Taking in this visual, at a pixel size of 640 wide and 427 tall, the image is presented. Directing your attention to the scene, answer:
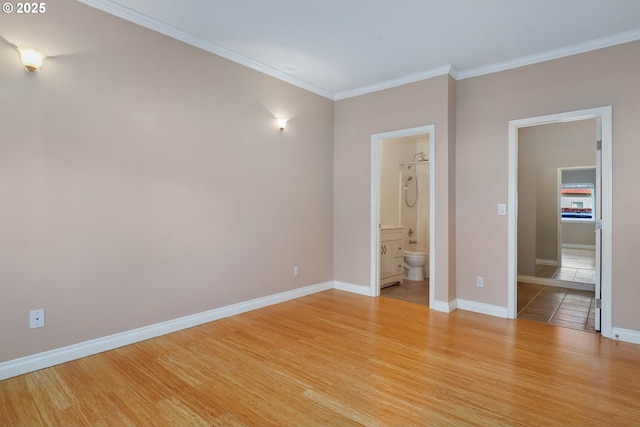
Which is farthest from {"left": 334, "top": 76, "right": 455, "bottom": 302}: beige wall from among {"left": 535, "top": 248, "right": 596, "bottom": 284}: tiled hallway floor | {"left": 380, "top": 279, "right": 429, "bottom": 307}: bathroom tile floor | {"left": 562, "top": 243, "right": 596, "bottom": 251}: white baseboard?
{"left": 562, "top": 243, "right": 596, "bottom": 251}: white baseboard

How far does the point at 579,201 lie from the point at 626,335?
231 inches

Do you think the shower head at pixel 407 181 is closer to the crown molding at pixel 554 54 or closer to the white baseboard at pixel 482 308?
the crown molding at pixel 554 54

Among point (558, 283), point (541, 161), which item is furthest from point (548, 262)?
point (541, 161)

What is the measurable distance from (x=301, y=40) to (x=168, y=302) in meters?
2.78

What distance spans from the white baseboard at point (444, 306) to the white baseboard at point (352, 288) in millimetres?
888

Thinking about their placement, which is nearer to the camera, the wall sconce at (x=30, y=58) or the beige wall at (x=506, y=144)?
the wall sconce at (x=30, y=58)

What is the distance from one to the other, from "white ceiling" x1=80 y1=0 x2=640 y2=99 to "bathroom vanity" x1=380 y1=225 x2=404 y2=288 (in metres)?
2.22

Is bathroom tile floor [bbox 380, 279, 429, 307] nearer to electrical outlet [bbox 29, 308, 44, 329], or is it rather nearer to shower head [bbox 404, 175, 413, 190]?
shower head [bbox 404, 175, 413, 190]

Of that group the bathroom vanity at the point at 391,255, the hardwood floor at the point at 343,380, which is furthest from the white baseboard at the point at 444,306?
the bathroom vanity at the point at 391,255

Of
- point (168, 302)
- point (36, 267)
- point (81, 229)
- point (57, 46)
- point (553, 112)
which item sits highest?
point (57, 46)

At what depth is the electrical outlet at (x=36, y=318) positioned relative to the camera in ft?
7.71

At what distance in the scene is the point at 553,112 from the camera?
3.35 m

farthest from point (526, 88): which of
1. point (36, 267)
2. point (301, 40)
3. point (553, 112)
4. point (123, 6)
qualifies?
point (36, 267)

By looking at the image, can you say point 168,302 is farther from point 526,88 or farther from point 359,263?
point 526,88
